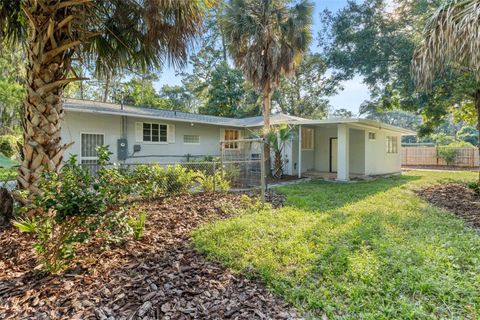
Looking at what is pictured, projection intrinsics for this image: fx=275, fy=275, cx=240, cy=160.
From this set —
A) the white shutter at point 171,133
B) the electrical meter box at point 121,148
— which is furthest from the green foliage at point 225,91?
the electrical meter box at point 121,148

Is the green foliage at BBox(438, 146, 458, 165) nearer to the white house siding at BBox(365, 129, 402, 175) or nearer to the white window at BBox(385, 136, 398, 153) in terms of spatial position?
the white window at BBox(385, 136, 398, 153)

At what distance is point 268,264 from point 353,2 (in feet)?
44.7

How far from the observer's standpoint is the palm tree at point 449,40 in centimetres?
510

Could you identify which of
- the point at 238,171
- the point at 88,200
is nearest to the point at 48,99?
the point at 88,200

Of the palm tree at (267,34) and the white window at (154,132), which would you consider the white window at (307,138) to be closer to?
the palm tree at (267,34)

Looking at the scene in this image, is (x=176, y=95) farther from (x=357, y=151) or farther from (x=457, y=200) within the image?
(x=457, y=200)

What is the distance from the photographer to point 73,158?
11.1ft

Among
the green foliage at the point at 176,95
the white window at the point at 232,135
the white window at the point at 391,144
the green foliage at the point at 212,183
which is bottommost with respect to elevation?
the green foliage at the point at 212,183

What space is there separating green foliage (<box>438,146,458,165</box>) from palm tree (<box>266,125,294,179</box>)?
16099 millimetres

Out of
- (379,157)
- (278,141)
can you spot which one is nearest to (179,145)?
(278,141)

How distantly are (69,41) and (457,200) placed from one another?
10.2 metres

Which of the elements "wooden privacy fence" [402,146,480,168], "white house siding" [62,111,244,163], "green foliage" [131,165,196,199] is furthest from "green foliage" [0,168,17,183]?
"wooden privacy fence" [402,146,480,168]

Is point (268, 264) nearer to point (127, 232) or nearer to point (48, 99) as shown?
point (127, 232)

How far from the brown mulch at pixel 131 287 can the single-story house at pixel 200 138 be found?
305 inches
